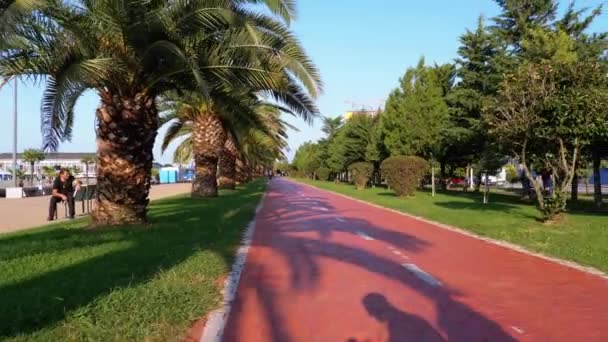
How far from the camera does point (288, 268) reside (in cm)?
910

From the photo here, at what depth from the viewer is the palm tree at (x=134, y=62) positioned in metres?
11.6

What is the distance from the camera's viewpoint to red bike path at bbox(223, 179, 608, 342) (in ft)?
18.6

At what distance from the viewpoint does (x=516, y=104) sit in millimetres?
15586

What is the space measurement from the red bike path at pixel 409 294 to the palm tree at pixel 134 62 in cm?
383

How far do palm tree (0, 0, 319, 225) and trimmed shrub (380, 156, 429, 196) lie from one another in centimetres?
1583

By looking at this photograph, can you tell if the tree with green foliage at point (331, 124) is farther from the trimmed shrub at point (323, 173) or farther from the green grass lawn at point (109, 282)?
the green grass lawn at point (109, 282)

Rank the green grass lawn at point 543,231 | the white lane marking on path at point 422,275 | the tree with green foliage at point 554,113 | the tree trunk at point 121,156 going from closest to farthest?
1. the white lane marking on path at point 422,275
2. the green grass lawn at point 543,231
3. the tree trunk at point 121,156
4. the tree with green foliage at point 554,113

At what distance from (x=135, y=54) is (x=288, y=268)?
621cm

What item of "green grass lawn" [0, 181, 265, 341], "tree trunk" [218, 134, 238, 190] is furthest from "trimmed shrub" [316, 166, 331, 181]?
"green grass lawn" [0, 181, 265, 341]

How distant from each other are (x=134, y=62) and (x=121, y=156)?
2.14 meters

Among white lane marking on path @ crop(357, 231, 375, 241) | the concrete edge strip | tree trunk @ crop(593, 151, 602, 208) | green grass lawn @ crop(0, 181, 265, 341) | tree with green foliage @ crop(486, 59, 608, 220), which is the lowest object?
the concrete edge strip

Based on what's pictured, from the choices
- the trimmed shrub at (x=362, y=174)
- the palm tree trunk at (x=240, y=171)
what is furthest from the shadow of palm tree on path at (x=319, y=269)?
the palm tree trunk at (x=240, y=171)

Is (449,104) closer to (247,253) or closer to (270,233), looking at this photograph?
(270,233)

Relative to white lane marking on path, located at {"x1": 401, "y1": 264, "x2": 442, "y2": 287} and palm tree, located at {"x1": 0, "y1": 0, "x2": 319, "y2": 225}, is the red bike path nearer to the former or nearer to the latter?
white lane marking on path, located at {"x1": 401, "y1": 264, "x2": 442, "y2": 287}
